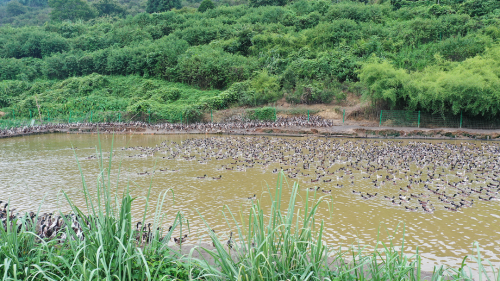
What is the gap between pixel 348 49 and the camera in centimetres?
3281

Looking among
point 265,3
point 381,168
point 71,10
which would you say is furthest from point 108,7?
point 381,168

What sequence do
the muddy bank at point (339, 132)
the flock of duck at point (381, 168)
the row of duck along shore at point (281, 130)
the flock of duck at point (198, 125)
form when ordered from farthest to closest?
the flock of duck at point (198, 125)
the row of duck along shore at point (281, 130)
the muddy bank at point (339, 132)
the flock of duck at point (381, 168)

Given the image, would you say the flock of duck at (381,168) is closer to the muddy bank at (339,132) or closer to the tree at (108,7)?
the muddy bank at (339,132)

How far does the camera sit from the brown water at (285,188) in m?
6.08

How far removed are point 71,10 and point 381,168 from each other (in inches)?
2880

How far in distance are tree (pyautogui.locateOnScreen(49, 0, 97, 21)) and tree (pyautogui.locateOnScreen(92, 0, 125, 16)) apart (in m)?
2.60

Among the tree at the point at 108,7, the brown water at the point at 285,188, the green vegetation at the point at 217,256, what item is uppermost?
the tree at the point at 108,7

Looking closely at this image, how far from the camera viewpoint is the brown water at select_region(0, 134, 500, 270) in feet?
20.0

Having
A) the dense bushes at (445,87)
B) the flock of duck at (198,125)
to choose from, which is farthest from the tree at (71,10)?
the dense bushes at (445,87)

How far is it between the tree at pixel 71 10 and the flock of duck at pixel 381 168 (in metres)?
62.8

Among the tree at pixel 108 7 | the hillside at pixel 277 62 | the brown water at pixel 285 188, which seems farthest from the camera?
the tree at pixel 108 7

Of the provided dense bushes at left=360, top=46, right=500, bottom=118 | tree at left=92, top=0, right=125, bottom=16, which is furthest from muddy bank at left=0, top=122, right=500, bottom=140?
tree at left=92, top=0, right=125, bottom=16

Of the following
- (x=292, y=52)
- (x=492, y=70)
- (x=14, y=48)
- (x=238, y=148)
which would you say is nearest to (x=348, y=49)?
(x=292, y=52)

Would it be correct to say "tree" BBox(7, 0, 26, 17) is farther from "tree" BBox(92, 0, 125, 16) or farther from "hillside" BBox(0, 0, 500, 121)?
"hillside" BBox(0, 0, 500, 121)
